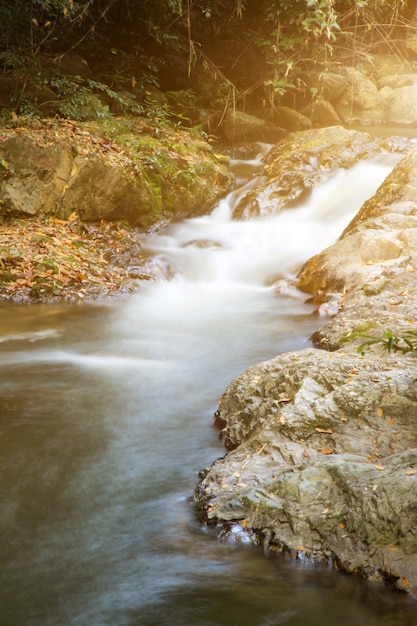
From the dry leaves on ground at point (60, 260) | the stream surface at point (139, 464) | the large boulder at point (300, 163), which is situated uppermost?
the large boulder at point (300, 163)

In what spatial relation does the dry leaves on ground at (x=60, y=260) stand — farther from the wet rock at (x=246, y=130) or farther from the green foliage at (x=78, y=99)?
the wet rock at (x=246, y=130)

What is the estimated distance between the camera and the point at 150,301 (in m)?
8.29

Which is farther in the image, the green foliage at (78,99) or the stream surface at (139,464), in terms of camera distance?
the green foliage at (78,99)

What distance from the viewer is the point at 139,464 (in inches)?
166

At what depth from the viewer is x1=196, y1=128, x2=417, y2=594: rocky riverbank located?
2916 millimetres

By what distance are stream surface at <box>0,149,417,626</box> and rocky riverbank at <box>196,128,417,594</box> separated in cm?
13

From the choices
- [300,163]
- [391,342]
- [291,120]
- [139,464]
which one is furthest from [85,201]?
[291,120]

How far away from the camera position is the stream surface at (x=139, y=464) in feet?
9.05

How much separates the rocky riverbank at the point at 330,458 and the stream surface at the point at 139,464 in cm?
13

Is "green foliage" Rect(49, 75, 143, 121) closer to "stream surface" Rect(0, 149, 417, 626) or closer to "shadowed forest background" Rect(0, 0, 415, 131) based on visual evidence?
"shadowed forest background" Rect(0, 0, 415, 131)

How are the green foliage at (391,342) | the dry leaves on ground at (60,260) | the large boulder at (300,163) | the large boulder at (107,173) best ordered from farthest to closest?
the large boulder at (300,163), the large boulder at (107,173), the dry leaves on ground at (60,260), the green foliage at (391,342)

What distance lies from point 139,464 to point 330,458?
59.5 inches

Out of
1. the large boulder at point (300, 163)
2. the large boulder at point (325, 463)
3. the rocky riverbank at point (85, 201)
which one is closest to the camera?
the large boulder at point (325, 463)

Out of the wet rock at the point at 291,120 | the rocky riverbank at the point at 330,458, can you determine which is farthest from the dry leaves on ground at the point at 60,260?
the wet rock at the point at 291,120
